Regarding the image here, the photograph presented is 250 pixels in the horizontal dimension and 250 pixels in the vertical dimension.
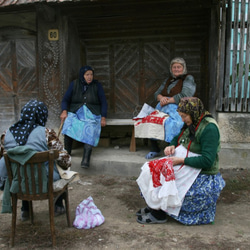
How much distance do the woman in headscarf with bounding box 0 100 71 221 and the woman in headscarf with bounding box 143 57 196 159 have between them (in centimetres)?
221

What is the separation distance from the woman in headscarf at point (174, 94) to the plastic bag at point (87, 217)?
1.91 meters

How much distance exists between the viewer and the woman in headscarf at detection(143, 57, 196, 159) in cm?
472

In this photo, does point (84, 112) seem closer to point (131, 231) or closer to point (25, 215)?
point (25, 215)

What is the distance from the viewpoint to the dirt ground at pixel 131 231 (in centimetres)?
281

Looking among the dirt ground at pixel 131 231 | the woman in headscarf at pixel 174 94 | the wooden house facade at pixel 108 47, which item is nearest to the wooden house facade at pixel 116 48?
the wooden house facade at pixel 108 47

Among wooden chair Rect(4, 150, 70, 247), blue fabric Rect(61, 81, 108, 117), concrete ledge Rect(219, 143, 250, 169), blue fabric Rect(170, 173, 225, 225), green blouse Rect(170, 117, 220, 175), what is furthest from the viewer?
blue fabric Rect(61, 81, 108, 117)

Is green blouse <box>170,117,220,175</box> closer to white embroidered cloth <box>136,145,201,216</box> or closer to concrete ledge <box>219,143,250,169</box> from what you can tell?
white embroidered cloth <box>136,145,201,216</box>

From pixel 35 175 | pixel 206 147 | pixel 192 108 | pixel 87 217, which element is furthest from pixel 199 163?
pixel 35 175

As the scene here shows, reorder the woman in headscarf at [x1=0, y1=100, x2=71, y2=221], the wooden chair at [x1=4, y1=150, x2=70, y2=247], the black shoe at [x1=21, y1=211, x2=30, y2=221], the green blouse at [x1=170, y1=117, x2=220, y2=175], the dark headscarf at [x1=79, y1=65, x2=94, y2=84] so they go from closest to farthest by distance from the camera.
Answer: the wooden chair at [x1=4, y1=150, x2=70, y2=247] → the woman in headscarf at [x1=0, y1=100, x2=71, y2=221] → the green blouse at [x1=170, y1=117, x2=220, y2=175] → the black shoe at [x1=21, y1=211, x2=30, y2=221] → the dark headscarf at [x1=79, y1=65, x2=94, y2=84]

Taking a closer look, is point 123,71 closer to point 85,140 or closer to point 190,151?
point 85,140

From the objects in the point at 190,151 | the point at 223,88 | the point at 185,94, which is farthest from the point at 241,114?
the point at 190,151

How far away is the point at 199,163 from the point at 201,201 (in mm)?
430

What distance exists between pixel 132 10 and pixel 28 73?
2.55 m

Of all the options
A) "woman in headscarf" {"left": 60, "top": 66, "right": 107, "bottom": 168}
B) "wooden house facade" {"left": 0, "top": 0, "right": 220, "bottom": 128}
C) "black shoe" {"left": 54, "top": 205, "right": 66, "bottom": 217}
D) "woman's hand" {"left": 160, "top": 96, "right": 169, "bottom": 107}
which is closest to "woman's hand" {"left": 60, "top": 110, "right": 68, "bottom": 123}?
"woman in headscarf" {"left": 60, "top": 66, "right": 107, "bottom": 168}
